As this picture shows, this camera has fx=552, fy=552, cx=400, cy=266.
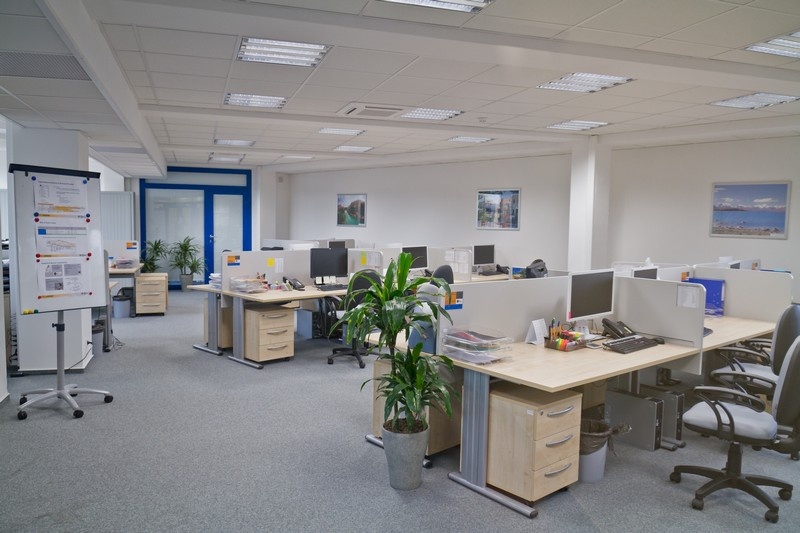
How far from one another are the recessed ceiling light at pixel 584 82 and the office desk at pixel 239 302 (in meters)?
3.02

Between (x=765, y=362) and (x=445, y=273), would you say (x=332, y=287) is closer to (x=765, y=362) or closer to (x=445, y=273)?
(x=445, y=273)

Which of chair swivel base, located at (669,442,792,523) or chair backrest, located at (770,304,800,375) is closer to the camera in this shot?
chair swivel base, located at (669,442,792,523)

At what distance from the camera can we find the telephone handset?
12.5 ft

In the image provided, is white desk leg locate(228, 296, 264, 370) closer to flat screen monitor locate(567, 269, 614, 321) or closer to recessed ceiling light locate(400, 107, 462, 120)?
recessed ceiling light locate(400, 107, 462, 120)

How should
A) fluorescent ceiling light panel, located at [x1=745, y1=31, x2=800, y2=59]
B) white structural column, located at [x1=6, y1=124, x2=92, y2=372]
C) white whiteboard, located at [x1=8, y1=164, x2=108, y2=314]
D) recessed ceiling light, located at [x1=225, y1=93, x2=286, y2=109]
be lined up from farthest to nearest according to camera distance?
1. recessed ceiling light, located at [x1=225, y1=93, x2=286, y2=109]
2. white structural column, located at [x1=6, y1=124, x2=92, y2=372]
3. white whiteboard, located at [x1=8, y1=164, x2=108, y2=314]
4. fluorescent ceiling light panel, located at [x1=745, y1=31, x2=800, y2=59]

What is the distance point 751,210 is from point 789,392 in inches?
187

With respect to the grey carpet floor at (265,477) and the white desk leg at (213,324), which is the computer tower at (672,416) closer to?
the grey carpet floor at (265,477)

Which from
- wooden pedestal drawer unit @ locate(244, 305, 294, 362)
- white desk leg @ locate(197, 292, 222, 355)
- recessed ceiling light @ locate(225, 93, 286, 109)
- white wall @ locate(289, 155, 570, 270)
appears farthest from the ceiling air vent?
white wall @ locate(289, 155, 570, 270)

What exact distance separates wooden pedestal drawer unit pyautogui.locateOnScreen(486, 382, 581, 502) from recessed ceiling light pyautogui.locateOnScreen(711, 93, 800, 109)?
390cm

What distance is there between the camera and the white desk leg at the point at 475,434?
9.91 ft

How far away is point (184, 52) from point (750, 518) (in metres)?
4.55

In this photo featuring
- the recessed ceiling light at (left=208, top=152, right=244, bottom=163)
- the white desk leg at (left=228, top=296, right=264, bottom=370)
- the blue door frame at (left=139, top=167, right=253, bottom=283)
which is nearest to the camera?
the white desk leg at (left=228, top=296, right=264, bottom=370)

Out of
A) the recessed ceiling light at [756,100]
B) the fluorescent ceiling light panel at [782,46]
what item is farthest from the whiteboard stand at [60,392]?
the recessed ceiling light at [756,100]

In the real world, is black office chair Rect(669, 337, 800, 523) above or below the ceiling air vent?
below
